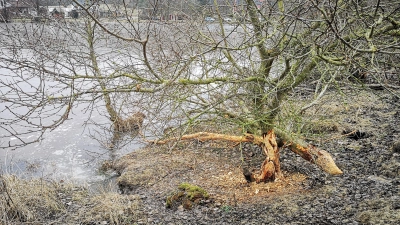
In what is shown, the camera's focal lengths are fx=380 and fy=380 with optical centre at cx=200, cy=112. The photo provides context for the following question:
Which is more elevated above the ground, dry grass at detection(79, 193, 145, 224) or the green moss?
the green moss

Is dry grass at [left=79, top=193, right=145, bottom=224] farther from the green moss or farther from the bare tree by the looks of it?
the bare tree

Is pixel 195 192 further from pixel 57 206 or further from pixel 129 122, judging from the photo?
pixel 129 122

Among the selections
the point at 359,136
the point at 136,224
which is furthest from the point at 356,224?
the point at 359,136

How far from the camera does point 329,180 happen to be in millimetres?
6637

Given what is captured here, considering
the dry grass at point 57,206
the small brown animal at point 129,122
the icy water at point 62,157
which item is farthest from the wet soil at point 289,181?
the small brown animal at point 129,122

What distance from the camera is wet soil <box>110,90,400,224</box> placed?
5.52 metres

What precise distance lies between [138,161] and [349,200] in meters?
5.53

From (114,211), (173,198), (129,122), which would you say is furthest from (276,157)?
(129,122)

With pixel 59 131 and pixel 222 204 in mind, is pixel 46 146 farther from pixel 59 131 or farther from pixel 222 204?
pixel 222 204

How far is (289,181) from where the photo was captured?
7.05 metres

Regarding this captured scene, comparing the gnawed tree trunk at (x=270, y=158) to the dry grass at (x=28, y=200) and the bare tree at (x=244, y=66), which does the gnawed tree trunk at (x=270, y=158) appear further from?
the dry grass at (x=28, y=200)

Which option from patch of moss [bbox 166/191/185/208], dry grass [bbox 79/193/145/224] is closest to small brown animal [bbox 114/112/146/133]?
dry grass [bbox 79/193/145/224]

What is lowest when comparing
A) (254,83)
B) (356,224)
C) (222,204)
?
(222,204)

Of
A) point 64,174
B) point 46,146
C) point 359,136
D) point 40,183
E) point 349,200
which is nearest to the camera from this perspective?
point 349,200
